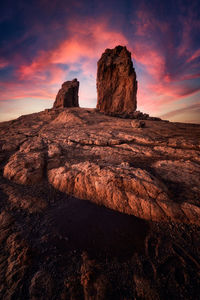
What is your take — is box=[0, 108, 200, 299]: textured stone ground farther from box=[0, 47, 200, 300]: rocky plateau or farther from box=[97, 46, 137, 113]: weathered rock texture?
box=[97, 46, 137, 113]: weathered rock texture

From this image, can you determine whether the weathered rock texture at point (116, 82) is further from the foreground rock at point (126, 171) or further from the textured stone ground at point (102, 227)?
the textured stone ground at point (102, 227)

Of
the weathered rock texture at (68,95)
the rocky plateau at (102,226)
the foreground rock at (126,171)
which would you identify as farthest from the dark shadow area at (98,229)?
the weathered rock texture at (68,95)

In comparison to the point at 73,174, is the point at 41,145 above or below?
above

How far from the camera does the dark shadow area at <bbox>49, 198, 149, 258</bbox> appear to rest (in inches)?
218

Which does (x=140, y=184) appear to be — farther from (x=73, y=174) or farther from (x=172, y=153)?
(x=172, y=153)

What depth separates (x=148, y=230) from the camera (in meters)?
6.33

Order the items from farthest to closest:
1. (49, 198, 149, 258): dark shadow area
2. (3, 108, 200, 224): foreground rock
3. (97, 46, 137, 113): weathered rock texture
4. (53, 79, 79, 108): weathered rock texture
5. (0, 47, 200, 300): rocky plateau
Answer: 1. (53, 79, 79, 108): weathered rock texture
2. (97, 46, 137, 113): weathered rock texture
3. (3, 108, 200, 224): foreground rock
4. (49, 198, 149, 258): dark shadow area
5. (0, 47, 200, 300): rocky plateau

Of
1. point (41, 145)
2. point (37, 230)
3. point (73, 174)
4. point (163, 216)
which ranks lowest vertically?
point (37, 230)

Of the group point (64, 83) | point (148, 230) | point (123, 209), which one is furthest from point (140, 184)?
point (64, 83)

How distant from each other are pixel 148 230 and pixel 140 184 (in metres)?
2.73

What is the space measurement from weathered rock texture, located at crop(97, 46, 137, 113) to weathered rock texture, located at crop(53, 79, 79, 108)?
42.5 feet

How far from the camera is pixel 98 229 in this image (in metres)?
6.56

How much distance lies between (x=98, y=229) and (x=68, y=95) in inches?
2093

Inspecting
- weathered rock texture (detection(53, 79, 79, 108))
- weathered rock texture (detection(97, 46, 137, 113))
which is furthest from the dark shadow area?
weathered rock texture (detection(53, 79, 79, 108))
